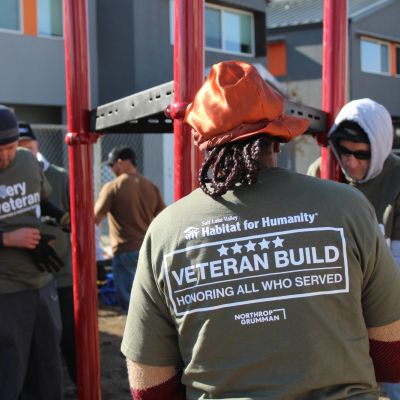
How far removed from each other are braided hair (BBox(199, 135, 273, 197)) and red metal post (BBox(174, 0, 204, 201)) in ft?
1.79

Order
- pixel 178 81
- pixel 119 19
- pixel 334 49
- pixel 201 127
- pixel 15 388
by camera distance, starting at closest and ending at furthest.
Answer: pixel 201 127 → pixel 178 81 → pixel 334 49 → pixel 15 388 → pixel 119 19

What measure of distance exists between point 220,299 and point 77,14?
5.58 ft

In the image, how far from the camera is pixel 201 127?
49.5 inches

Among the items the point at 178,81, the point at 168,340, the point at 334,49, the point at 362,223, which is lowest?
the point at 168,340

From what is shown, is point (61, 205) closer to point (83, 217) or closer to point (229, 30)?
point (83, 217)

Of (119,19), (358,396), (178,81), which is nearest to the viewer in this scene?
(358,396)

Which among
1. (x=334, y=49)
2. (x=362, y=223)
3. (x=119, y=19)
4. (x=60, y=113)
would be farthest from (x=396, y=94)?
(x=362, y=223)

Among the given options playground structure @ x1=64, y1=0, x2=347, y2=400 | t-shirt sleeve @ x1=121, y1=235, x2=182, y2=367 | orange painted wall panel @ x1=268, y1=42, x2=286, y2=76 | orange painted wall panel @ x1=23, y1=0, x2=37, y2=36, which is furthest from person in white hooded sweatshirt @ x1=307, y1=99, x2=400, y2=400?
orange painted wall panel @ x1=268, y1=42, x2=286, y2=76

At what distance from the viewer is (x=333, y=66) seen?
2260 millimetres

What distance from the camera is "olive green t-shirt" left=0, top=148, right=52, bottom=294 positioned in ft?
8.35

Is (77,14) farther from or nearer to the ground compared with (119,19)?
nearer to the ground

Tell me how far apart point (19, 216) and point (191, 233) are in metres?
1.74

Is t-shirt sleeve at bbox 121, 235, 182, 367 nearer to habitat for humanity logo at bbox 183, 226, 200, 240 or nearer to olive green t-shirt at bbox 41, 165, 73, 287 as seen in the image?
habitat for humanity logo at bbox 183, 226, 200, 240

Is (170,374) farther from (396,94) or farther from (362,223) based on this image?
(396,94)
